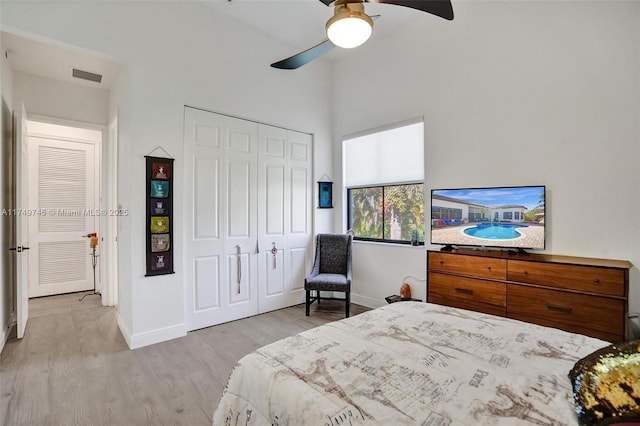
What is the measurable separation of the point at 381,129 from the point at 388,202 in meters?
0.98

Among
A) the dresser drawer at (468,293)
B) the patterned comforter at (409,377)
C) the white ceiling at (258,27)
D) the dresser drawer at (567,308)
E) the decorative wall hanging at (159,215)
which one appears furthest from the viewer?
the white ceiling at (258,27)

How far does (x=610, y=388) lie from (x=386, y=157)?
3.46m

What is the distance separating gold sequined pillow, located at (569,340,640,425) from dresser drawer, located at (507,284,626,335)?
62.1 inches

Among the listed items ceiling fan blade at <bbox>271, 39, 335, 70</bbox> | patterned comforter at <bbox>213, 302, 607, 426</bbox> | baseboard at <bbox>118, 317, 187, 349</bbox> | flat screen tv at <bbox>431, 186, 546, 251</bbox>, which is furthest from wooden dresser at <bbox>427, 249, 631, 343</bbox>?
baseboard at <bbox>118, 317, 187, 349</bbox>

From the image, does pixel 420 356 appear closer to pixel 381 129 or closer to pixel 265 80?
pixel 381 129

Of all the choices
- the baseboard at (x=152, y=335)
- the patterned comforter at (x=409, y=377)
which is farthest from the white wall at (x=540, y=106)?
the baseboard at (x=152, y=335)

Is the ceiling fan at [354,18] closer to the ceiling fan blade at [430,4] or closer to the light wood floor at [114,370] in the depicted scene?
the ceiling fan blade at [430,4]

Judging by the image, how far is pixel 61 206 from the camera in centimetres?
491

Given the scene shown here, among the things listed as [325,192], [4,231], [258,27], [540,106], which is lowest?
[4,231]

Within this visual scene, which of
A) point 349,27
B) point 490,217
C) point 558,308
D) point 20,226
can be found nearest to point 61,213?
point 20,226

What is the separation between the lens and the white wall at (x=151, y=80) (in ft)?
→ 9.21

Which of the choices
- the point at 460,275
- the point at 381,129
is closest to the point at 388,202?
the point at 381,129

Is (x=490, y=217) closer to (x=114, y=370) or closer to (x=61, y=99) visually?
(x=114, y=370)

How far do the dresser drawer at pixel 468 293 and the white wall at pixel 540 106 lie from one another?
1.90 feet
